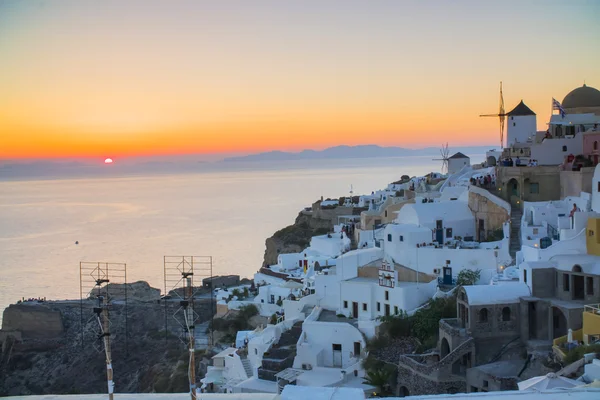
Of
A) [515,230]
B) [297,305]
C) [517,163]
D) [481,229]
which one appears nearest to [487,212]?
[481,229]

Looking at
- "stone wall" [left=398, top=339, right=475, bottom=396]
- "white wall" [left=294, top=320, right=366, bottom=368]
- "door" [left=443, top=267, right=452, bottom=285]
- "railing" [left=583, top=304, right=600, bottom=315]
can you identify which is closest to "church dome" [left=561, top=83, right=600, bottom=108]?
"door" [left=443, top=267, right=452, bottom=285]

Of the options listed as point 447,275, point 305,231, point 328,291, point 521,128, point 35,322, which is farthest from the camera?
point 305,231

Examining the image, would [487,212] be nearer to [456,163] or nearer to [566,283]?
[566,283]

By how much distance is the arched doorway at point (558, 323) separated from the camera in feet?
45.4

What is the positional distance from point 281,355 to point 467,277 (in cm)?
515

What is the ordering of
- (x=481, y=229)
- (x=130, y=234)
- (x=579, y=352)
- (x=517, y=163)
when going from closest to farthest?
(x=579, y=352), (x=481, y=229), (x=517, y=163), (x=130, y=234)

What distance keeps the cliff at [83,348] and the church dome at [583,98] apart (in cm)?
1624

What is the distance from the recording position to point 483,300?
14352 mm

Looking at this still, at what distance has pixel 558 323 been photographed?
14039mm

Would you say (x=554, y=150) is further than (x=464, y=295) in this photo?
Yes

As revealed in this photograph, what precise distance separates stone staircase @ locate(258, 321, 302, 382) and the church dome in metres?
13.7

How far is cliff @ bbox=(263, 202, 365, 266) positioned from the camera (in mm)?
36156

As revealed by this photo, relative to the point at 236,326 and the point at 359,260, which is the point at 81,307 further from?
the point at 359,260

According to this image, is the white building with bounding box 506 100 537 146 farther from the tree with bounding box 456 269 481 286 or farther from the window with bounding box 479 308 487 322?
the window with bounding box 479 308 487 322
